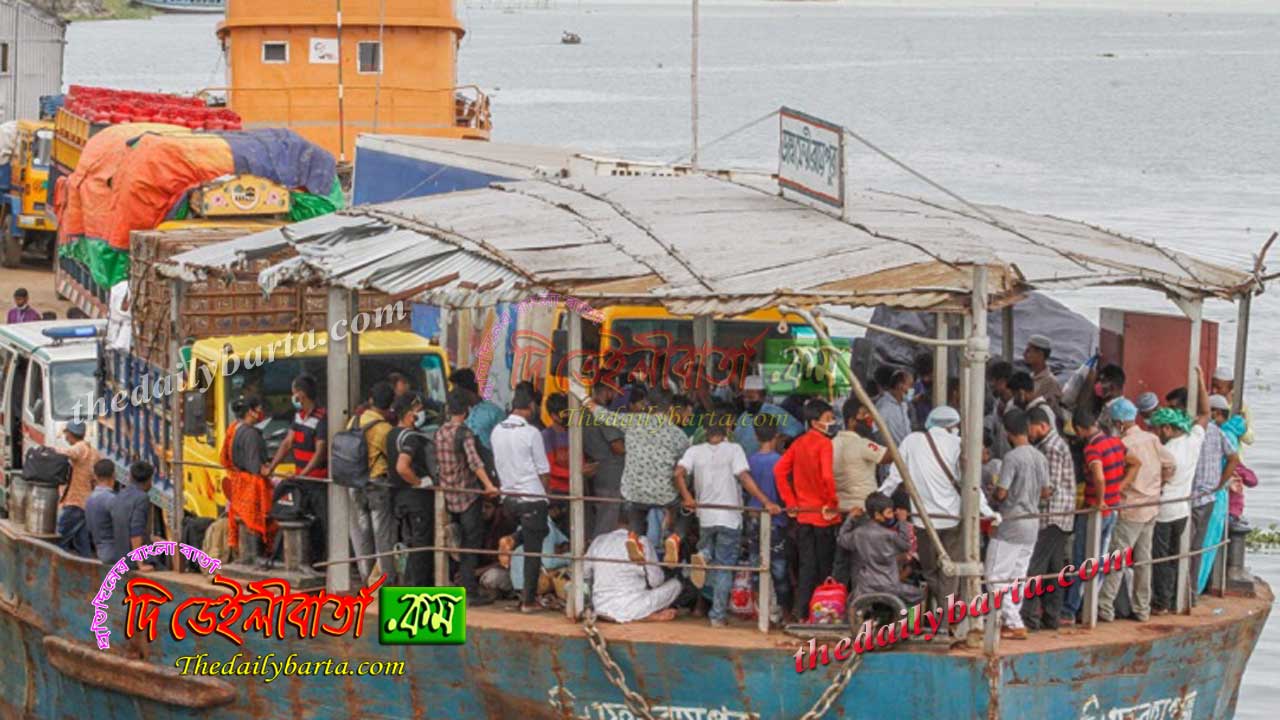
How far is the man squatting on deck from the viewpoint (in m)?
12.2

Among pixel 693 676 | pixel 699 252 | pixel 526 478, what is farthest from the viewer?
pixel 526 478

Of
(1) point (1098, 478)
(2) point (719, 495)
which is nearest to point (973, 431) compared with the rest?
(1) point (1098, 478)

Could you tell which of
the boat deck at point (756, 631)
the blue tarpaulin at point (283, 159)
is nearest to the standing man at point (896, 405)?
the boat deck at point (756, 631)

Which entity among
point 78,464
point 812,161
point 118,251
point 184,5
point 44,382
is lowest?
point 78,464

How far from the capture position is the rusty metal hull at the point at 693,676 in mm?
11812

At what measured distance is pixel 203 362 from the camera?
15.4 meters

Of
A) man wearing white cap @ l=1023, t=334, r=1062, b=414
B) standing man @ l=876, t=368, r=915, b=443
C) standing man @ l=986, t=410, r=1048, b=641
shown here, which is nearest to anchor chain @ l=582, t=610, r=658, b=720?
standing man @ l=986, t=410, r=1048, b=641

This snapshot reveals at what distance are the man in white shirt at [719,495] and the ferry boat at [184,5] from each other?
175 m

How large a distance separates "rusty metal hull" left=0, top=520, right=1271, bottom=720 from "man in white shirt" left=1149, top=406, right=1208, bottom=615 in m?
0.25

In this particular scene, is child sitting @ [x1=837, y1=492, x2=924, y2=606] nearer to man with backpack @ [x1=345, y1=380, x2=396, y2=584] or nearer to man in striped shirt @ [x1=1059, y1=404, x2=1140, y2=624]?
man in striped shirt @ [x1=1059, y1=404, x2=1140, y2=624]

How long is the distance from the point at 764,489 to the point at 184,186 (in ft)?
28.0

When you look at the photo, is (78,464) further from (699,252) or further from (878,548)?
(878,548)

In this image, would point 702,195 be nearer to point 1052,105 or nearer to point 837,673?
point 837,673

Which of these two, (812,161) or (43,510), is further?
(43,510)
